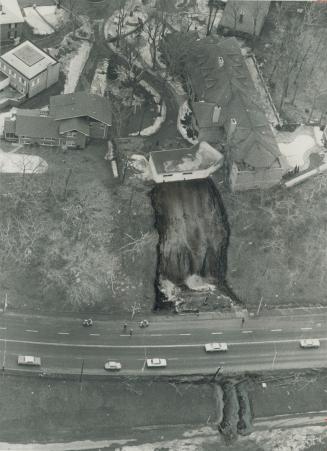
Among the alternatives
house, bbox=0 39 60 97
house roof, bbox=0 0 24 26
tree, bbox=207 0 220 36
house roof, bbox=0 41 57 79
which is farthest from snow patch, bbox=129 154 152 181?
tree, bbox=207 0 220 36

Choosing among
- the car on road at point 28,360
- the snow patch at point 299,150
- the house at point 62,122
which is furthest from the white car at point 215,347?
the house at point 62,122

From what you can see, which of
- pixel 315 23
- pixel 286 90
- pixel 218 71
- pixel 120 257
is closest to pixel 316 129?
pixel 286 90

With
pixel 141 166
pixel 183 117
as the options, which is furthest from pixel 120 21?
pixel 141 166

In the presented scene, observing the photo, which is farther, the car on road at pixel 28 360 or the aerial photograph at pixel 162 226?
the car on road at pixel 28 360

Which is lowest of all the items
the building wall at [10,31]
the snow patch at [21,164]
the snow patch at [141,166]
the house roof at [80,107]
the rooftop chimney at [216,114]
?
the snow patch at [21,164]

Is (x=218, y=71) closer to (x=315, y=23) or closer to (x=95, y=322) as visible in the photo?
(x=315, y=23)

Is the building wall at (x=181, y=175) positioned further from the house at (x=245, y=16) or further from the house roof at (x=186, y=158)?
the house at (x=245, y=16)
